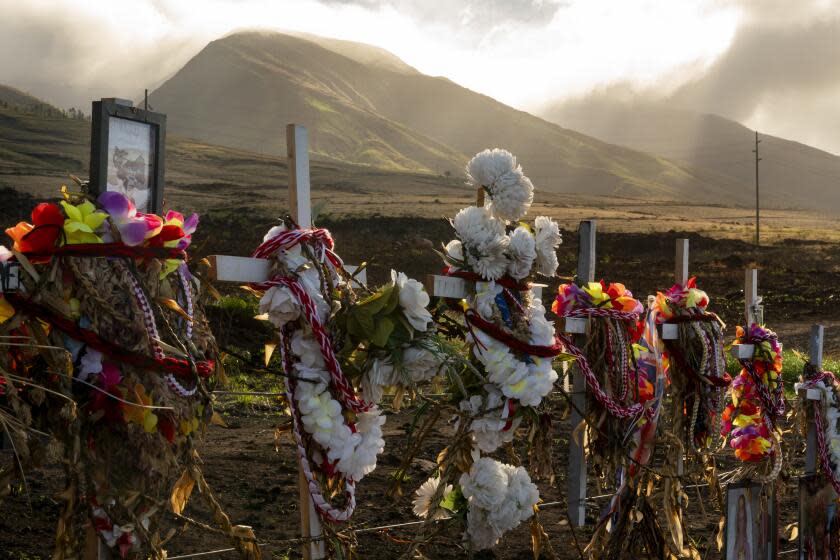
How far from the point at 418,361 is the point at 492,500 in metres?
0.80

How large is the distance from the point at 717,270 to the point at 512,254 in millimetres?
31260

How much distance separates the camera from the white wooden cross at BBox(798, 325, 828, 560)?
18.1 ft

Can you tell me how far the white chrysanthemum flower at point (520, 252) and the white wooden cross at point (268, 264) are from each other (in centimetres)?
74

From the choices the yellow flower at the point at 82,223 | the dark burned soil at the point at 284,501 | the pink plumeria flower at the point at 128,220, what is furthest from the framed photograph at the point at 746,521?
the yellow flower at the point at 82,223

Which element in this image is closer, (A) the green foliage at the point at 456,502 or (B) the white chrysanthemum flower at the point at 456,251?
(A) the green foliage at the point at 456,502

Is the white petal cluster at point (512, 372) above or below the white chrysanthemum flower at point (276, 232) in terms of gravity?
below

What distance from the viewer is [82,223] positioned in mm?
2957

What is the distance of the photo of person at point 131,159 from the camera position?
3.26 metres

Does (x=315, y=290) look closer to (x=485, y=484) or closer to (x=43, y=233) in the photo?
(x=43, y=233)

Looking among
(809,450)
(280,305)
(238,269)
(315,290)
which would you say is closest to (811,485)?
(809,450)

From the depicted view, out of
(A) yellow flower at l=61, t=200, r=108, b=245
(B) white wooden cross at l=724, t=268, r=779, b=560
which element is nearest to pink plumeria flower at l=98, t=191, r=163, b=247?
(A) yellow flower at l=61, t=200, r=108, b=245

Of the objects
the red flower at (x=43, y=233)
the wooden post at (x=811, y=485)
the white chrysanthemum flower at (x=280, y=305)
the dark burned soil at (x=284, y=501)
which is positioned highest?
the red flower at (x=43, y=233)

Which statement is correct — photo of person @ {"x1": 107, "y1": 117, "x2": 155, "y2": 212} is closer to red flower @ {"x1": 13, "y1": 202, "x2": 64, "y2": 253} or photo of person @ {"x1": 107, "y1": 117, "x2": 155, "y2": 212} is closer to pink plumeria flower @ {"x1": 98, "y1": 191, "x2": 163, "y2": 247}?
pink plumeria flower @ {"x1": 98, "y1": 191, "x2": 163, "y2": 247}

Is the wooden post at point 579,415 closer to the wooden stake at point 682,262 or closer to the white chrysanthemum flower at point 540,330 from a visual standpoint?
the wooden stake at point 682,262
